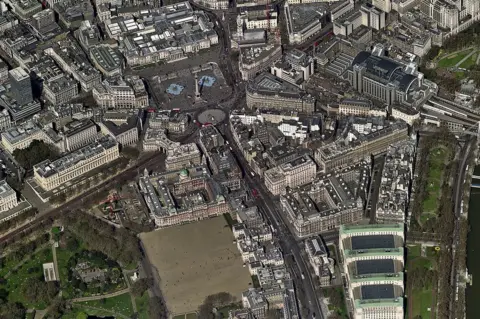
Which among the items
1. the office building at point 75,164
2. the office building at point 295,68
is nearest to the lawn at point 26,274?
the office building at point 75,164

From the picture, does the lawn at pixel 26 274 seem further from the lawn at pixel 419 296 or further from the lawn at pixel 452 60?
the lawn at pixel 452 60

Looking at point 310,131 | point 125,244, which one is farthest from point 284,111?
point 125,244

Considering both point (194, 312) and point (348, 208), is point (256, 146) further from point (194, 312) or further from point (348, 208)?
point (194, 312)

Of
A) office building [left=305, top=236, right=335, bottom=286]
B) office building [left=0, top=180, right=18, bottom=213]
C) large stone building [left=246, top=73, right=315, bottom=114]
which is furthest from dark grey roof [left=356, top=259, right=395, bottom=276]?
office building [left=0, top=180, right=18, bottom=213]

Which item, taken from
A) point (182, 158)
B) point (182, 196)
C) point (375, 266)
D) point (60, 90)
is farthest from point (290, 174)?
point (60, 90)

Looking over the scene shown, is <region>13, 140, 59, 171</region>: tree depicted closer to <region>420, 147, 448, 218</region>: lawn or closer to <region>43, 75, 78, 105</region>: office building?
<region>43, 75, 78, 105</region>: office building

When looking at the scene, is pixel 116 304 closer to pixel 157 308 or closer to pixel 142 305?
pixel 142 305
